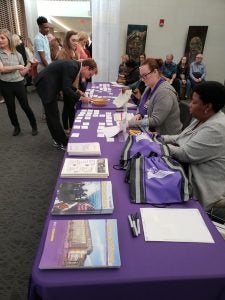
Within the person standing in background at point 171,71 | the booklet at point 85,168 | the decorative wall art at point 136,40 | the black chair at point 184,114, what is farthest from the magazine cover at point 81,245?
the decorative wall art at point 136,40

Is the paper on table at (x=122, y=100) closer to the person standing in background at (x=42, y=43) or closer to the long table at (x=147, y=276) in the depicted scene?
the person standing in background at (x=42, y=43)

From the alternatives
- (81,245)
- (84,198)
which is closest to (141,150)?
(84,198)

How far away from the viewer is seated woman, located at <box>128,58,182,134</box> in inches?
83.8

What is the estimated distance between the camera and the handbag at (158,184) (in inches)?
45.8

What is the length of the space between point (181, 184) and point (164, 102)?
1.11 meters

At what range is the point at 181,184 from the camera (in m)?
1.17

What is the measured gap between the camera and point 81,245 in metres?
0.90

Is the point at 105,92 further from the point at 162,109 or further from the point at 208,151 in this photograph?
the point at 208,151

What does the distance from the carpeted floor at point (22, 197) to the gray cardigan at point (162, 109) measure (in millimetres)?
1084

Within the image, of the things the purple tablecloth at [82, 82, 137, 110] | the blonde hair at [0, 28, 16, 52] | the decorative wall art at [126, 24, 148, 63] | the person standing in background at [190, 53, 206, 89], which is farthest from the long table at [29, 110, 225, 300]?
the person standing in background at [190, 53, 206, 89]

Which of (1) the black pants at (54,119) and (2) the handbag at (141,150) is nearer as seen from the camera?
(2) the handbag at (141,150)

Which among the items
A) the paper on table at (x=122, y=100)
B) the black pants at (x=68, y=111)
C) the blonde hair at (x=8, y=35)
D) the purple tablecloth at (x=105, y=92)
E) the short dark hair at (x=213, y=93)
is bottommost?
the black pants at (x=68, y=111)

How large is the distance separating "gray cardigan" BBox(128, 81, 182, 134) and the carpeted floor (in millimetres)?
1084

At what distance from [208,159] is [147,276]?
32.0 inches
